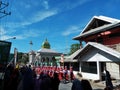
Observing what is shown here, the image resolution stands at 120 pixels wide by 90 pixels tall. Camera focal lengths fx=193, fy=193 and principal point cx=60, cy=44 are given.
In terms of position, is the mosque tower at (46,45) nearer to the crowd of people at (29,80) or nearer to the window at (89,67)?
the window at (89,67)

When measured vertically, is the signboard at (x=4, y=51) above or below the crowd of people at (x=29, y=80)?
above

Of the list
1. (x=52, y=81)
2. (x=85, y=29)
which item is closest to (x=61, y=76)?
(x=85, y=29)

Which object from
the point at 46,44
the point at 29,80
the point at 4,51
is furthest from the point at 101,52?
the point at 46,44

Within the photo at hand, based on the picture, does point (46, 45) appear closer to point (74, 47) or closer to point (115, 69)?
point (74, 47)

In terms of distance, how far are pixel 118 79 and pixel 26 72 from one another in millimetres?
13919

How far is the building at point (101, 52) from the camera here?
2002 cm

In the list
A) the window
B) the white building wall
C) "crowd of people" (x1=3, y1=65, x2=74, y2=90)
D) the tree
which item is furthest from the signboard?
the tree

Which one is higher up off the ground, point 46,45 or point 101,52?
point 46,45

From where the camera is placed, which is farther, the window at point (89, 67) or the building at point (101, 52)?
the window at point (89, 67)

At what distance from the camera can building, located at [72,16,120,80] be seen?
65.7 ft

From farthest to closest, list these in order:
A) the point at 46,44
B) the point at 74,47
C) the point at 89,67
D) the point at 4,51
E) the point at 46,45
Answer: the point at 46,44
the point at 46,45
the point at 74,47
the point at 89,67
the point at 4,51

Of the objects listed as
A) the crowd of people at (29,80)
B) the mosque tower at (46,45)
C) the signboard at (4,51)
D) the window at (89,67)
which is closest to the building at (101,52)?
the window at (89,67)

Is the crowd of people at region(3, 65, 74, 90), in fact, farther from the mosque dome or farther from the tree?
the mosque dome

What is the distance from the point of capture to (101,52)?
20.8 m
